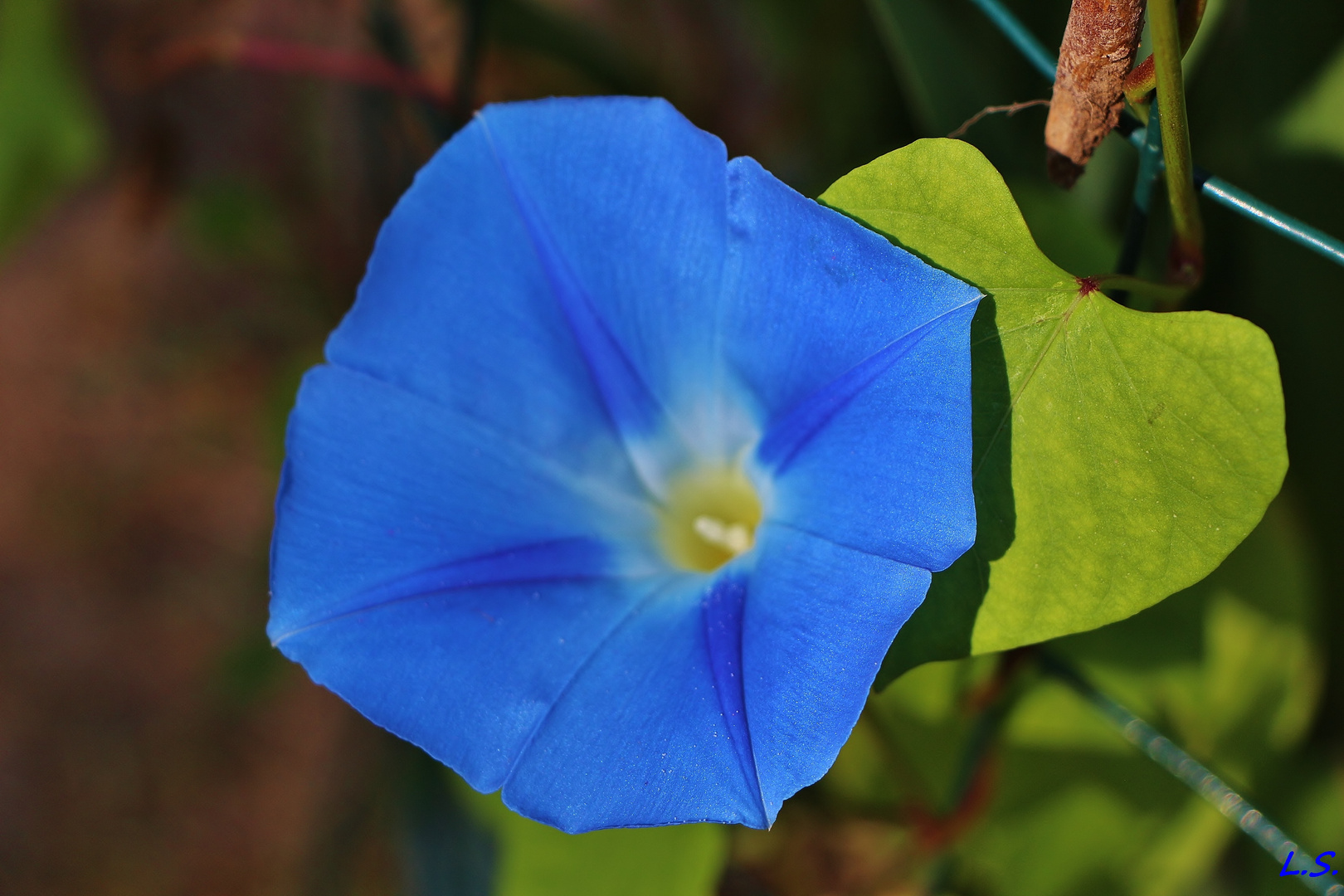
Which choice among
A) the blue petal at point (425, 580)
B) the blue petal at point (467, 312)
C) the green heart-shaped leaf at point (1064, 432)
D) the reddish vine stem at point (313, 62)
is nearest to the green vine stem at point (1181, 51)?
the green heart-shaped leaf at point (1064, 432)

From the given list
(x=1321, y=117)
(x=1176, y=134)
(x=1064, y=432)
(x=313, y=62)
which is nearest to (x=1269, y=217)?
(x=1176, y=134)

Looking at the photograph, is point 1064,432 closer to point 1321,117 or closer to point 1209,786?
point 1209,786

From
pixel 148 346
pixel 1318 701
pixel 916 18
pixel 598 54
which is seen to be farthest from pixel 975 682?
pixel 148 346

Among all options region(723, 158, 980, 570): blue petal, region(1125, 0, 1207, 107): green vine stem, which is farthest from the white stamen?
region(1125, 0, 1207, 107): green vine stem

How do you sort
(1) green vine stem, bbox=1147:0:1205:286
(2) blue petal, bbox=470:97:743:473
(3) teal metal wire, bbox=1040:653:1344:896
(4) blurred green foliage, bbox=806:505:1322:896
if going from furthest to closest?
(4) blurred green foliage, bbox=806:505:1322:896 → (3) teal metal wire, bbox=1040:653:1344:896 → (2) blue petal, bbox=470:97:743:473 → (1) green vine stem, bbox=1147:0:1205:286

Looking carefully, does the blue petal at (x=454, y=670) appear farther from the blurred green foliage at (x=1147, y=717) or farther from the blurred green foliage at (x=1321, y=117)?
A: the blurred green foliage at (x=1321, y=117)

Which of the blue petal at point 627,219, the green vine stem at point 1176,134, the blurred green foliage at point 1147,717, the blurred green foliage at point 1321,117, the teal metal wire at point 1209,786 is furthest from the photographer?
the blurred green foliage at point 1147,717

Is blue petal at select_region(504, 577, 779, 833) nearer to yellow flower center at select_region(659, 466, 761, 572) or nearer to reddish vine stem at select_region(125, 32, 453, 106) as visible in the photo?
yellow flower center at select_region(659, 466, 761, 572)
